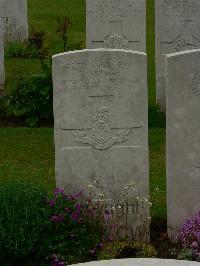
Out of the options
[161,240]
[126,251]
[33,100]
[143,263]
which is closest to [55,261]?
[126,251]

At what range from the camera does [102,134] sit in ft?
24.8

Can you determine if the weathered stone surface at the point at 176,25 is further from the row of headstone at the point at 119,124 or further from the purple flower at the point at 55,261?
the purple flower at the point at 55,261

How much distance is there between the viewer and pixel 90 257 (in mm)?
7367

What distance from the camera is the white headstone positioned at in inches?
295

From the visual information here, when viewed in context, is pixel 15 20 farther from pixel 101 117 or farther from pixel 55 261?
pixel 55 261

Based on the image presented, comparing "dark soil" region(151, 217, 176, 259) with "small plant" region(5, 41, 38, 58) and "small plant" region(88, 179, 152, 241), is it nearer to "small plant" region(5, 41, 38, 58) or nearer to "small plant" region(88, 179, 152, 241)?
"small plant" region(88, 179, 152, 241)

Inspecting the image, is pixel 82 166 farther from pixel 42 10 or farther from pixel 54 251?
pixel 42 10

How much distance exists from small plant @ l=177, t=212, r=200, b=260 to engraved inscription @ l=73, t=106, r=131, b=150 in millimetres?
968

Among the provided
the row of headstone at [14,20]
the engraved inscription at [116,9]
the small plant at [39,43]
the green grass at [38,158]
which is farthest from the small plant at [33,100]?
the row of headstone at [14,20]

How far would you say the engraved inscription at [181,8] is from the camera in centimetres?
1172

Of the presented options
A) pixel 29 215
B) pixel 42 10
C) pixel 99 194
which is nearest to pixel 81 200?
pixel 99 194

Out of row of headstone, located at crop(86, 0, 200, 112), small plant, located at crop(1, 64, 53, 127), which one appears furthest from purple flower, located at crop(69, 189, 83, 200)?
row of headstone, located at crop(86, 0, 200, 112)

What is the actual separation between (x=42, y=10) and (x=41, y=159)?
1127cm

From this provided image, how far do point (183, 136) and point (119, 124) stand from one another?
59cm
